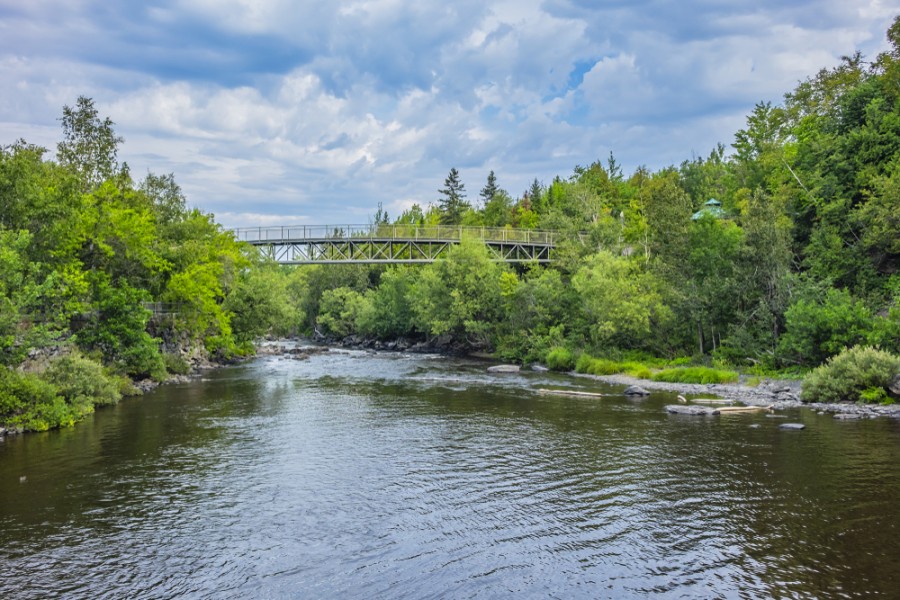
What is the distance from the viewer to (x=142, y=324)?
39.8m

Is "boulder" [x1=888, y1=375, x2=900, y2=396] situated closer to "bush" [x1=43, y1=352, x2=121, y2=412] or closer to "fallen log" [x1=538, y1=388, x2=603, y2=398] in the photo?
"fallen log" [x1=538, y1=388, x2=603, y2=398]

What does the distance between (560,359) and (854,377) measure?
25.5 metres

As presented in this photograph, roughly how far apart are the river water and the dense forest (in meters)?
8.41

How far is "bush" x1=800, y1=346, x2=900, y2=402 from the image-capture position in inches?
1205

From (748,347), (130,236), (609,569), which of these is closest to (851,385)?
(748,347)

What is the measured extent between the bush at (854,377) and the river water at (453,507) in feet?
11.5

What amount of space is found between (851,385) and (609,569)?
2534cm

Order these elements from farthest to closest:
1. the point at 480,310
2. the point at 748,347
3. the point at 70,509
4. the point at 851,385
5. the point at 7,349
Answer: the point at 480,310 < the point at 748,347 < the point at 851,385 < the point at 7,349 < the point at 70,509

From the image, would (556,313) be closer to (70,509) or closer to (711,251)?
(711,251)

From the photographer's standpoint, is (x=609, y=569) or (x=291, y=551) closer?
(x=609, y=569)

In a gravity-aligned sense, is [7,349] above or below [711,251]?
below

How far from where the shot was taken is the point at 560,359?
178 ft

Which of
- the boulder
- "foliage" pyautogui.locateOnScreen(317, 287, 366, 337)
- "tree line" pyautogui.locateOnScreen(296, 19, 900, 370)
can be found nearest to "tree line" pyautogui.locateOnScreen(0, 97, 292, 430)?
"tree line" pyautogui.locateOnScreen(296, 19, 900, 370)

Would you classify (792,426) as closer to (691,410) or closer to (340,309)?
(691,410)
